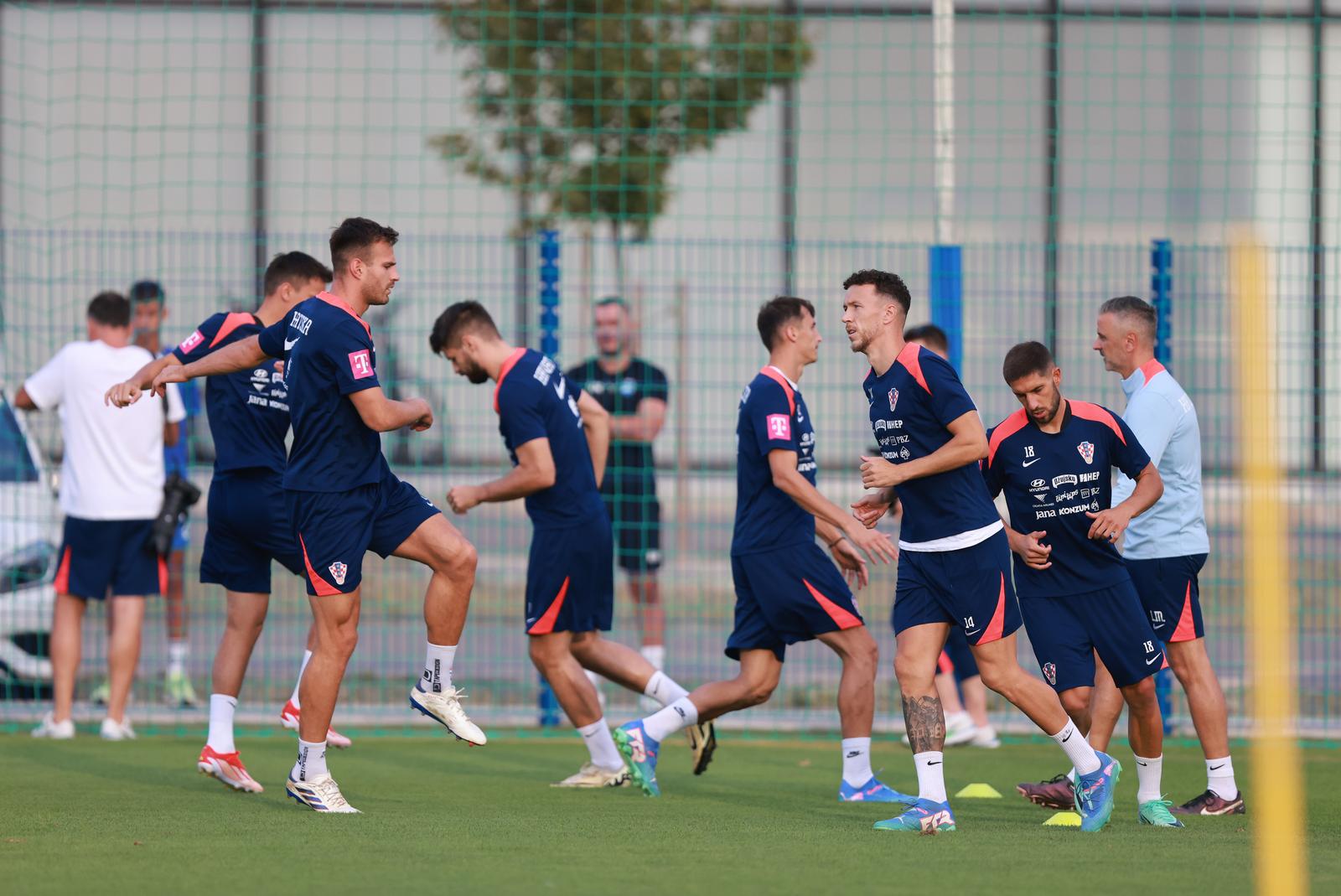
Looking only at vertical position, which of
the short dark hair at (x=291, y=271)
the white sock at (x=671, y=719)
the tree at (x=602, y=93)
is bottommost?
the white sock at (x=671, y=719)

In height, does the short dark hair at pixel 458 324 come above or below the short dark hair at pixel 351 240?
below

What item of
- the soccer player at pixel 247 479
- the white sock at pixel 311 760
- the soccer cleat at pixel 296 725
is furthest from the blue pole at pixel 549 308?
the white sock at pixel 311 760

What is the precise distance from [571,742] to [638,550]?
1296 mm

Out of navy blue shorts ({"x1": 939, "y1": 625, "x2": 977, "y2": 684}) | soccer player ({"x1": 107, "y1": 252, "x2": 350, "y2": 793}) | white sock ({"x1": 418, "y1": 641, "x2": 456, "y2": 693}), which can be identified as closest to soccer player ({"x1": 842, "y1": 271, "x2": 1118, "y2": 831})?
white sock ({"x1": 418, "y1": 641, "x2": 456, "y2": 693})

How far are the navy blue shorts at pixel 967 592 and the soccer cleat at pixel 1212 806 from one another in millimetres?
1402

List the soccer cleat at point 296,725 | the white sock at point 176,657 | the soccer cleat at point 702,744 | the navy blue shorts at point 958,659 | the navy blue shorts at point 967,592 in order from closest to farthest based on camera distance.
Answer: the navy blue shorts at point 967,592, the soccer cleat at point 702,744, the soccer cleat at point 296,725, the navy blue shorts at point 958,659, the white sock at point 176,657

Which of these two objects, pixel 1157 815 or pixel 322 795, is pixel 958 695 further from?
pixel 322 795

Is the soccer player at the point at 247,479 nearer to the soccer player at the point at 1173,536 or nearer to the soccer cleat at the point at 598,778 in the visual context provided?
the soccer cleat at the point at 598,778

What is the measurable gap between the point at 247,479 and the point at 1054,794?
153 inches

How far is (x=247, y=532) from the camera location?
749 centimetres

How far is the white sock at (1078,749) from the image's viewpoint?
6.27m

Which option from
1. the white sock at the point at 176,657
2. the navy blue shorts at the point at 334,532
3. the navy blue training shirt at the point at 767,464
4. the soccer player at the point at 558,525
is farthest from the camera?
the white sock at the point at 176,657

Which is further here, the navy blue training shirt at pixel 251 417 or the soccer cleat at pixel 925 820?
the navy blue training shirt at pixel 251 417

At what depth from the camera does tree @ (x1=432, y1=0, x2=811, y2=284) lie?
45.0 feet
